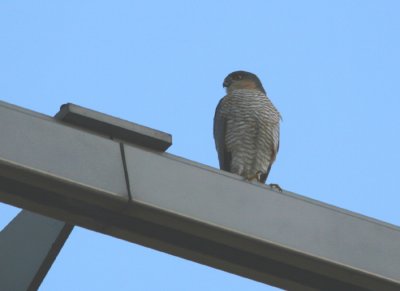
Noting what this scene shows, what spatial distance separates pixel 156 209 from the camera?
302cm

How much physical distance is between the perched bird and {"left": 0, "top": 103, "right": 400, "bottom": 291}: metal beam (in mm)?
4453

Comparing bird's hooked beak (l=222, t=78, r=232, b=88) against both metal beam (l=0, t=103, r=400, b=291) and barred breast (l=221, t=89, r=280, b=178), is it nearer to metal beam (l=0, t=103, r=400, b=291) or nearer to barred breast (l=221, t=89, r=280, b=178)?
barred breast (l=221, t=89, r=280, b=178)

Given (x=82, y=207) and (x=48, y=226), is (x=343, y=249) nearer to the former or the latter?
(x=82, y=207)

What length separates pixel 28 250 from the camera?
12.5 ft

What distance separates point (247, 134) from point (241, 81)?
1202 mm

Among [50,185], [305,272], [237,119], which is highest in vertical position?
[237,119]

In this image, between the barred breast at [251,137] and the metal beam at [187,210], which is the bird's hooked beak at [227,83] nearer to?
the barred breast at [251,137]

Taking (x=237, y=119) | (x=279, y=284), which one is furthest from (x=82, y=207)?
(x=237, y=119)


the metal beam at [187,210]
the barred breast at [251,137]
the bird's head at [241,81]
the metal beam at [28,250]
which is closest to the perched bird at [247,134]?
the barred breast at [251,137]

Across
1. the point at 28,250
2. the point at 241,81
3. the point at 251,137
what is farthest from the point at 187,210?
the point at 241,81

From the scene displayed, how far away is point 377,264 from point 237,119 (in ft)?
15.8

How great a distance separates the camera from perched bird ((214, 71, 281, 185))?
7.89 meters

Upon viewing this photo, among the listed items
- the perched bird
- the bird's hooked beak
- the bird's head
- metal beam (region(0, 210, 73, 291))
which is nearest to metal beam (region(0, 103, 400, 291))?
metal beam (region(0, 210, 73, 291))

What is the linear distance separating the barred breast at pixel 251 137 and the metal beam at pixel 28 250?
13.5ft
